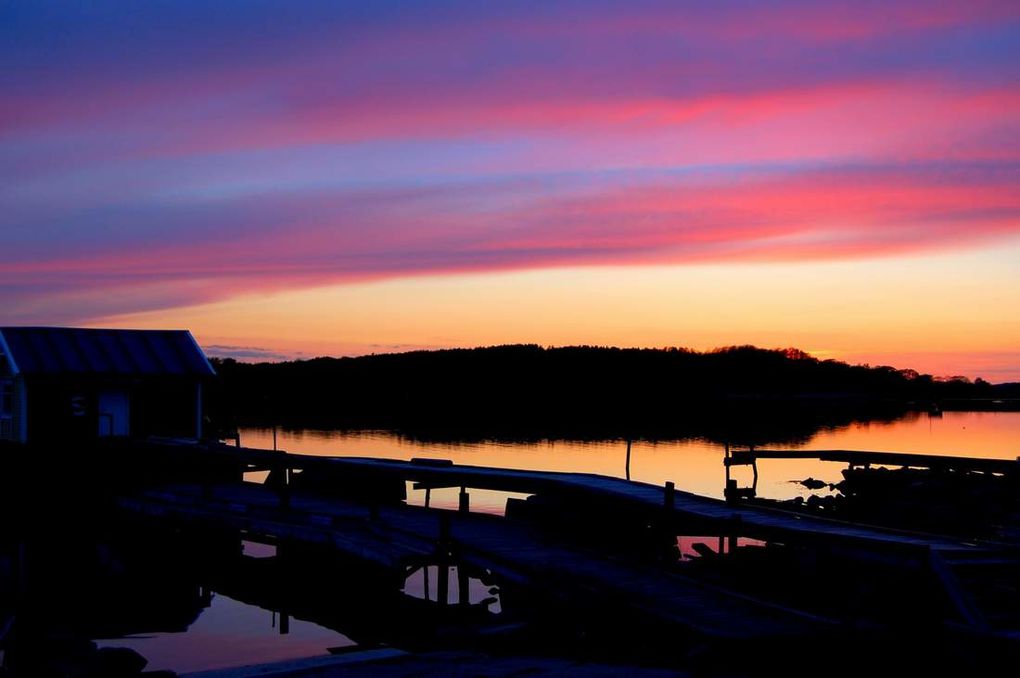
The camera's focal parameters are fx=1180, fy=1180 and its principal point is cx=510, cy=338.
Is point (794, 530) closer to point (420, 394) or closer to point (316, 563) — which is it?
point (316, 563)

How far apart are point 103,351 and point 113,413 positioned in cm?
189

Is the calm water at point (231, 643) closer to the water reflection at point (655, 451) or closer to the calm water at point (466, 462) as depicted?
the calm water at point (466, 462)

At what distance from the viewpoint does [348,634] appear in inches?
840

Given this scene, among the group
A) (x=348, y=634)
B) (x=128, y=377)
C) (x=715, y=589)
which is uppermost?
(x=128, y=377)

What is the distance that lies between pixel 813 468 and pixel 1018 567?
4709cm

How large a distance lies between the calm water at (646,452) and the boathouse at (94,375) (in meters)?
10.1

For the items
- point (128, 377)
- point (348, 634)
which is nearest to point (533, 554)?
point (348, 634)

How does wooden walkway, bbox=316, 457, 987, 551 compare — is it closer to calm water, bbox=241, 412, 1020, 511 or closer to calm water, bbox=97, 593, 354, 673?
calm water, bbox=97, 593, 354, 673

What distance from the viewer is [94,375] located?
33125mm

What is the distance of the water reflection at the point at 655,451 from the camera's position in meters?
55.5

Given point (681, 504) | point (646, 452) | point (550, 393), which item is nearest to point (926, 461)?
point (681, 504)

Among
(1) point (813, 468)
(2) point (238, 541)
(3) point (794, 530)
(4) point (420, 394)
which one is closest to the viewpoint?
(3) point (794, 530)

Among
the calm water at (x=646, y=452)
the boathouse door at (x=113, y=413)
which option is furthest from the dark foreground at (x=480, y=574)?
the calm water at (x=646, y=452)

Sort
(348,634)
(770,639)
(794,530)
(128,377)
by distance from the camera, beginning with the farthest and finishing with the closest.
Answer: (128,377), (348,634), (794,530), (770,639)
